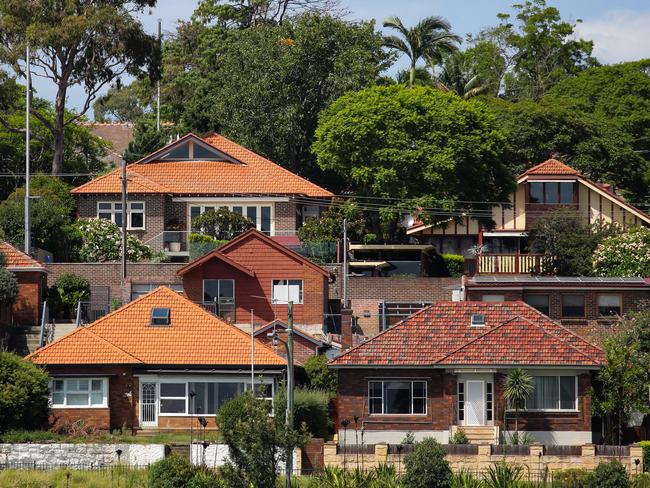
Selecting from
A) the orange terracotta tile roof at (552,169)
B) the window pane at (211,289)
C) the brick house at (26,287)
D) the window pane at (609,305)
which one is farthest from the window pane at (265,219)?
the window pane at (609,305)

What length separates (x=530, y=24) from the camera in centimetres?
12531

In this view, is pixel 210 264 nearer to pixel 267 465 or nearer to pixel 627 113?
pixel 267 465

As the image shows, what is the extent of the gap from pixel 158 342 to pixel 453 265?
22413mm

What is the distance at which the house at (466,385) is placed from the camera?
59688mm

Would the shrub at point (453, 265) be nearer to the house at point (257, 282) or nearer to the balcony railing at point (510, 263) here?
the balcony railing at point (510, 263)

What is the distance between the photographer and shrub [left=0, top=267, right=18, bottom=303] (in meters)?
69.8

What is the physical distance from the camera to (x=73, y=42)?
9125 centimetres

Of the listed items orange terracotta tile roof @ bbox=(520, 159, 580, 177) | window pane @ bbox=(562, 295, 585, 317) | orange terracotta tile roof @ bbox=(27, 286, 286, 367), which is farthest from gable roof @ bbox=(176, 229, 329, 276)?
orange terracotta tile roof @ bbox=(520, 159, 580, 177)

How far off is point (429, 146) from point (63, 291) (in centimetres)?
1914

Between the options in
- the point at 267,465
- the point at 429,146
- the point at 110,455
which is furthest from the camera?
the point at 429,146

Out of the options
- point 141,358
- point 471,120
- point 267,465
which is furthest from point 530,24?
point 267,465

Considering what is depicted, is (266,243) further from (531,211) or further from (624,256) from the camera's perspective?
(531,211)

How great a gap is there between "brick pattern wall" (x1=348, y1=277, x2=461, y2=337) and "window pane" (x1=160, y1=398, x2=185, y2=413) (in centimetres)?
1621

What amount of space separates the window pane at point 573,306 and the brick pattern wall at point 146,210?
2219 centimetres
